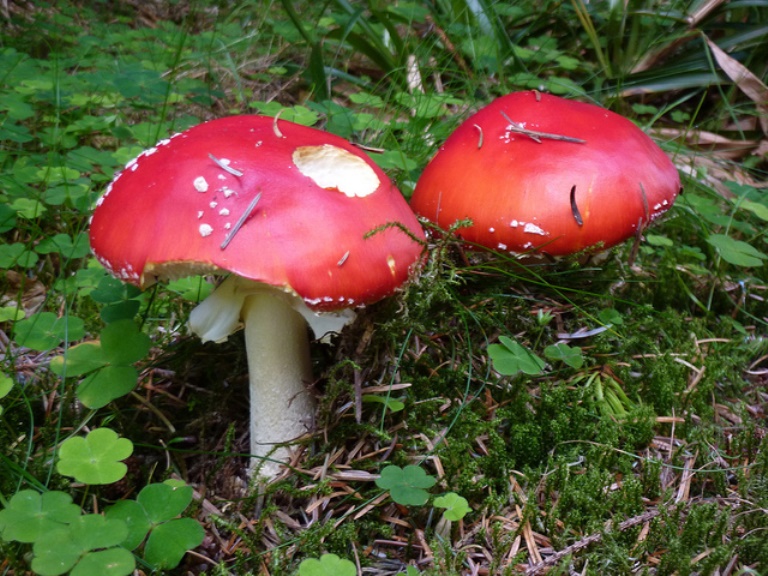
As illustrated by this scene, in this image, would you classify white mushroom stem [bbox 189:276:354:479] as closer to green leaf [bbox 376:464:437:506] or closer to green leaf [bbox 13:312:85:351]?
green leaf [bbox 376:464:437:506]

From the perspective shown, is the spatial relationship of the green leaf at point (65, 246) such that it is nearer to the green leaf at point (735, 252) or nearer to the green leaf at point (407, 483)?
the green leaf at point (407, 483)

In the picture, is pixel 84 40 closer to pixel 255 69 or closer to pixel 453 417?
pixel 255 69

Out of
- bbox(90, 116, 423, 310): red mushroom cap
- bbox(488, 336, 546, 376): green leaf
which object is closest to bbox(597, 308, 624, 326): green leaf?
bbox(488, 336, 546, 376): green leaf

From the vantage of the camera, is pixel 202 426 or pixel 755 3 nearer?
pixel 202 426

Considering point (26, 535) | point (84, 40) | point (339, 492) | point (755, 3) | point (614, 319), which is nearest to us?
point (26, 535)

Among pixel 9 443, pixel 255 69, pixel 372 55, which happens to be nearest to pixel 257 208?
pixel 9 443

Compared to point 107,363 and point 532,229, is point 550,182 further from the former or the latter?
point 107,363
